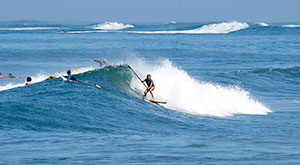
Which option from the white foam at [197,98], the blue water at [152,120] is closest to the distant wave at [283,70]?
the blue water at [152,120]

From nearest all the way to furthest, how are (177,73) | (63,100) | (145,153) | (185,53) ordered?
(145,153) → (63,100) → (177,73) → (185,53)

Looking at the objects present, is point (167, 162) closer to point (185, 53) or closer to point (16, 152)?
point (16, 152)

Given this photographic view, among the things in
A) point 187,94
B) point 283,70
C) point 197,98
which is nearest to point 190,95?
point 187,94

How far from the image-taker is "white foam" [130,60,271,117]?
67.9 ft

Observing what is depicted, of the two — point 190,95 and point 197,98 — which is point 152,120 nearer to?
point 197,98

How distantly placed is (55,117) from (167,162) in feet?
19.5

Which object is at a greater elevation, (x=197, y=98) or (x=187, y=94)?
(x=187, y=94)

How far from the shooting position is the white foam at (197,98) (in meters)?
20.7

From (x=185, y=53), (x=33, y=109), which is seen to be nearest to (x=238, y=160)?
(x=33, y=109)

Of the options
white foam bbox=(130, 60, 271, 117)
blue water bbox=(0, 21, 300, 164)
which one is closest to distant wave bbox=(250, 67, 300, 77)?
blue water bbox=(0, 21, 300, 164)

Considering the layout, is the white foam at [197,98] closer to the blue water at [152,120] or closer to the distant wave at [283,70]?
the blue water at [152,120]

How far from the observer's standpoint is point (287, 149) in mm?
11852

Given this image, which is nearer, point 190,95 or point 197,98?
point 197,98

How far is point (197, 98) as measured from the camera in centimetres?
2242
